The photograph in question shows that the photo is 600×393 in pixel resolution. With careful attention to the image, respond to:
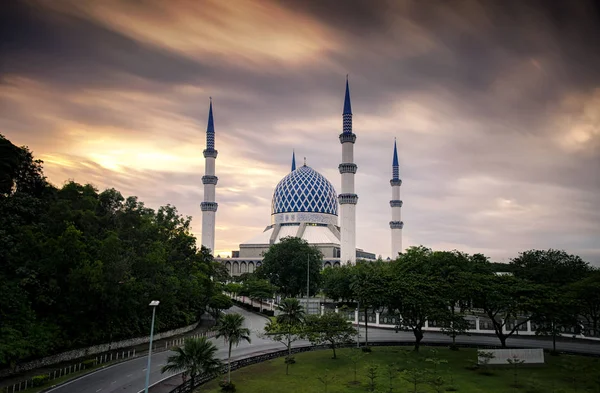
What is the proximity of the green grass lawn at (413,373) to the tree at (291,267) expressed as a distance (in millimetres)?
30752

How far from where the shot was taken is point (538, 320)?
36062mm

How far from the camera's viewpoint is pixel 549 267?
5503cm

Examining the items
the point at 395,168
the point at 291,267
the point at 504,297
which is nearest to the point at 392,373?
the point at 504,297

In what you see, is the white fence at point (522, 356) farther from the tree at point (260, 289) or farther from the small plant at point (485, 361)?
the tree at point (260, 289)

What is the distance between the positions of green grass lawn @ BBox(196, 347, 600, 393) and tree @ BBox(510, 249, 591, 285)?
2077cm

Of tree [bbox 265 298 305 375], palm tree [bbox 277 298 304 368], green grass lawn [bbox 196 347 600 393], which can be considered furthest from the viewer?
palm tree [bbox 277 298 304 368]

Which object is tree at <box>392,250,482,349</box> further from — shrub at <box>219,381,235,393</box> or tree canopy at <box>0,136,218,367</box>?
tree canopy at <box>0,136,218,367</box>

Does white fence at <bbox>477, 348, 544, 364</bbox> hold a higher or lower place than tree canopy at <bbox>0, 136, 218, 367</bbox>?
lower

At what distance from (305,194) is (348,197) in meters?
30.7

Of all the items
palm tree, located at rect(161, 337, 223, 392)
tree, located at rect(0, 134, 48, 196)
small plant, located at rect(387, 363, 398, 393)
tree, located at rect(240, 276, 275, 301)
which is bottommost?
small plant, located at rect(387, 363, 398, 393)

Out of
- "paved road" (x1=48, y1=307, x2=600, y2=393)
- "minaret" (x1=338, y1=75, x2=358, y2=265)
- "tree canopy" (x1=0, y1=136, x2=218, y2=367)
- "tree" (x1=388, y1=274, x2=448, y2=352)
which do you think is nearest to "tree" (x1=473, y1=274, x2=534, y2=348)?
"tree" (x1=388, y1=274, x2=448, y2=352)

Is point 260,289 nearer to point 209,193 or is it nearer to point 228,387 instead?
point 209,193

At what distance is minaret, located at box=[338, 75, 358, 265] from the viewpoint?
3073 inches

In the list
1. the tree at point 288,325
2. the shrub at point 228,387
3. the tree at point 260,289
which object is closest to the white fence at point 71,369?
the shrub at point 228,387
